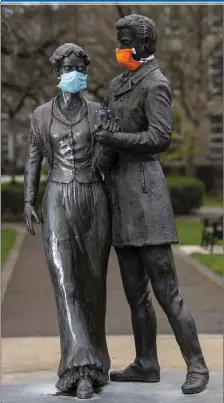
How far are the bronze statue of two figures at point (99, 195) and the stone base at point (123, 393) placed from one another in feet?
0.28

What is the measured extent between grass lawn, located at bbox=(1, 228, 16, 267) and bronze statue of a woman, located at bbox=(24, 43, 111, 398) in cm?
1091

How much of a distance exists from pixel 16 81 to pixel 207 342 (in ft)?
55.5

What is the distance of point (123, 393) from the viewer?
584 centimetres

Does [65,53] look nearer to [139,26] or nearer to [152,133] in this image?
[139,26]

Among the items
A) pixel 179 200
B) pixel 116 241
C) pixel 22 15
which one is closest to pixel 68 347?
pixel 116 241

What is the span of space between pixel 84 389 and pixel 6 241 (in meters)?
14.8

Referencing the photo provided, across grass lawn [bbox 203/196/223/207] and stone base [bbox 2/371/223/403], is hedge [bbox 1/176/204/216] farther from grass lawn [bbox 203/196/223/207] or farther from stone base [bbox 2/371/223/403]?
stone base [bbox 2/371/223/403]

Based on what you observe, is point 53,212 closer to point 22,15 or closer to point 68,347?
point 68,347

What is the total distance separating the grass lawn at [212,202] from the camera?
34056 millimetres

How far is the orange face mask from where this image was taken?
18.7 feet

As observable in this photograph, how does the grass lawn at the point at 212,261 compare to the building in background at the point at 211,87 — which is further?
the building in background at the point at 211,87

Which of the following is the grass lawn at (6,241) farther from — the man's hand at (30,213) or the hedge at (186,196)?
the man's hand at (30,213)

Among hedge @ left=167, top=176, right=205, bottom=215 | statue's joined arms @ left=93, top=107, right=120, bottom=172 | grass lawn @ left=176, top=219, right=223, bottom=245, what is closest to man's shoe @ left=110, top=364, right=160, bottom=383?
statue's joined arms @ left=93, top=107, right=120, bottom=172

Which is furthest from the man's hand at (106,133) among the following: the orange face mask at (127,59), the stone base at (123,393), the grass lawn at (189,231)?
the grass lawn at (189,231)
